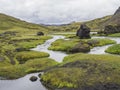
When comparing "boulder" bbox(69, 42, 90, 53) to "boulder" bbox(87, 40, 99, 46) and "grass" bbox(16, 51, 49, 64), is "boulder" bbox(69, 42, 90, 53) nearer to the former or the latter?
"boulder" bbox(87, 40, 99, 46)

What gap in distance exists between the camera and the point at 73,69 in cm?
5731

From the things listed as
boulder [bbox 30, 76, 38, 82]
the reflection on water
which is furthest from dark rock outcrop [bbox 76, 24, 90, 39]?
boulder [bbox 30, 76, 38, 82]

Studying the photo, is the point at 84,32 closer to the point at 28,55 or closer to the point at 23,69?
the point at 28,55

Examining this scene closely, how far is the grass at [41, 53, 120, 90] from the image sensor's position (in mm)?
50684

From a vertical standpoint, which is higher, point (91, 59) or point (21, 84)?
point (91, 59)

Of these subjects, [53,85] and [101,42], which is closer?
[53,85]

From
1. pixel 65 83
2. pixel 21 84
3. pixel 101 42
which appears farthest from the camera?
pixel 101 42

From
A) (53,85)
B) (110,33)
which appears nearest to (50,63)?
(53,85)

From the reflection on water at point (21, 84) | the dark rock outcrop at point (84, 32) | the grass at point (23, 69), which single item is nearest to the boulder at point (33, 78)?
the reflection on water at point (21, 84)

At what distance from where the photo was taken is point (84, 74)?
53.7 m

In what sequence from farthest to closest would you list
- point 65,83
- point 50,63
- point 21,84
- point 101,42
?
point 101,42, point 50,63, point 21,84, point 65,83

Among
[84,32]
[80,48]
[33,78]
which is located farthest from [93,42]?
[33,78]

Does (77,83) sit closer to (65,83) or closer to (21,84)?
(65,83)

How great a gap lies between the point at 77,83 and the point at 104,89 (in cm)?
556
